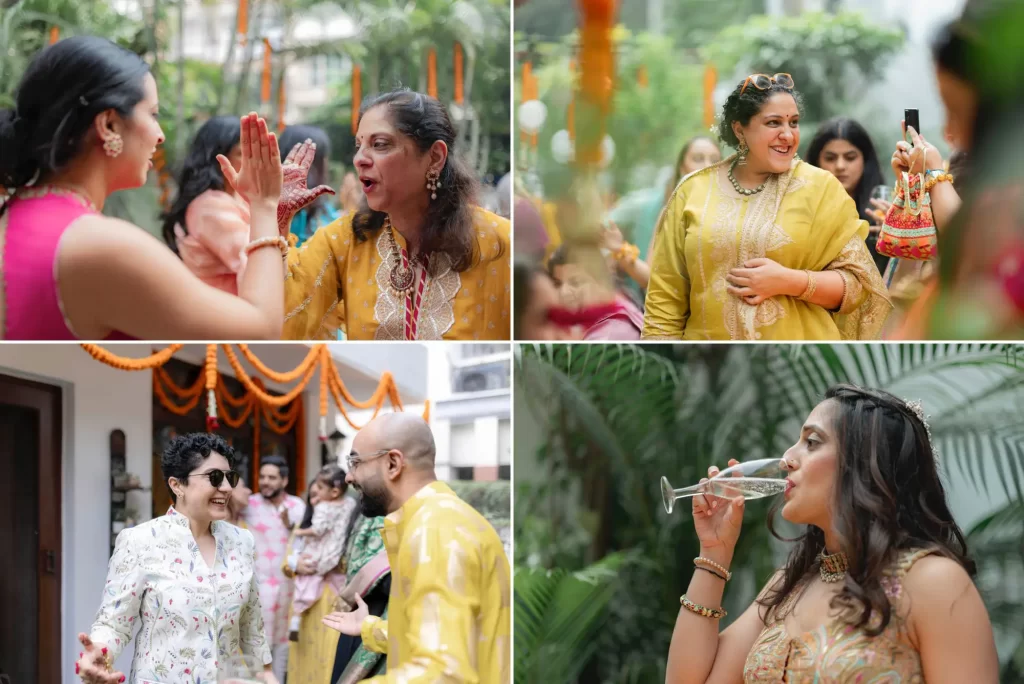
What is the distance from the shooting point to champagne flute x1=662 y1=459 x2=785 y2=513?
3.62 metres

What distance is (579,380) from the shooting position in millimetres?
3805

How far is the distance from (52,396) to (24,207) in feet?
1.74

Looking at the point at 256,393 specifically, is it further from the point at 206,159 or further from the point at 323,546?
the point at 206,159

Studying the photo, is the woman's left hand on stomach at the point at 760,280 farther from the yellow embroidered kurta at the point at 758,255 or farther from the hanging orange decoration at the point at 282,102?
the hanging orange decoration at the point at 282,102

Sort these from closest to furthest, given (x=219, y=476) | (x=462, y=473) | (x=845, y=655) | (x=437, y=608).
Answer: (x=437, y=608) → (x=845, y=655) → (x=462, y=473) → (x=219, y=476)

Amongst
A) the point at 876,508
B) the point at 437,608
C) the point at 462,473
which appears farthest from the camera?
the point at 462,473

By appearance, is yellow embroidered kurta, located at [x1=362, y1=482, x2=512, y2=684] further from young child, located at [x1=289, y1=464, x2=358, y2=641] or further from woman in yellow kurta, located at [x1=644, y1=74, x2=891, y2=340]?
woman in yellow kurta, located at [x1=644, y1=74, x2=891, y2=340]

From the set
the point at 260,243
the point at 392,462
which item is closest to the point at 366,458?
the point at 392,462

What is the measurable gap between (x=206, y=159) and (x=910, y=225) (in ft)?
6.59

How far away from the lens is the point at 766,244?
3656 millimetres

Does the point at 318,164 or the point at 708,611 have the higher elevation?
the point at 318,164

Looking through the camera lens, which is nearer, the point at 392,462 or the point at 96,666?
the point at 392,462

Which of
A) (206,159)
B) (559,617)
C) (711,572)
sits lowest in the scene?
(559,617)

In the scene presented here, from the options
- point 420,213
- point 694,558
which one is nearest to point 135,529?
point 420,213
